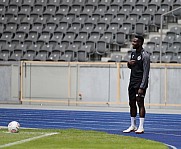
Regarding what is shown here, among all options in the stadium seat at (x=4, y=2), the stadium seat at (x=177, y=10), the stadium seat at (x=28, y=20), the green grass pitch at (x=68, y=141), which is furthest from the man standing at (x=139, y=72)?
the stadium seat at (x=4, y=2)

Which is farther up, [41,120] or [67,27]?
[67,27]

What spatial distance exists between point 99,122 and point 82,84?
787 centimetres

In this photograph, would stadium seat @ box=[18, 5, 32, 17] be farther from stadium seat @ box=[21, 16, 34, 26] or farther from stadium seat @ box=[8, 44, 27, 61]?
stadium seat @ box=[8, 44, 27, 61]

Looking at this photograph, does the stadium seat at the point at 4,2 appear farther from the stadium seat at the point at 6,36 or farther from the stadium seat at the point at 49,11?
the stadium seat at the point at 6,36

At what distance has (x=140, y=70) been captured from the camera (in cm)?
1280

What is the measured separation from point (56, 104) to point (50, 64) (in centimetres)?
152

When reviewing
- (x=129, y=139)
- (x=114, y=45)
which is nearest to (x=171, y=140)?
(x=129, y=139)

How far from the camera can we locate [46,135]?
38.0 ft

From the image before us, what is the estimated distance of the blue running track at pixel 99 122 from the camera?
12859 millimetres

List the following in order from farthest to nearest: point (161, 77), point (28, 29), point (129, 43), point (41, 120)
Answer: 1. point (28, 29)
2. point (129, 43)
3. point (161, 77)
4. point (41, 120)

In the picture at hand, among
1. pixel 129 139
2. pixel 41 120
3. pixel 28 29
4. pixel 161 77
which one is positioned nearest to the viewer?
pixel 129 139

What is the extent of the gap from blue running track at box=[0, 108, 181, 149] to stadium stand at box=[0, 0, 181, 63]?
7132mm

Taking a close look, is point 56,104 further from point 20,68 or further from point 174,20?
→ point 174,20

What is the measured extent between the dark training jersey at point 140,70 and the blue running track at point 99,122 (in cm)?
101
